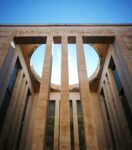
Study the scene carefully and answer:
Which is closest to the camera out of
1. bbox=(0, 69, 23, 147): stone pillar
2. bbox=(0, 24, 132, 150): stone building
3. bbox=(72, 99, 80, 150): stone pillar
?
bbox=(0, 24, 132, 150): stone building

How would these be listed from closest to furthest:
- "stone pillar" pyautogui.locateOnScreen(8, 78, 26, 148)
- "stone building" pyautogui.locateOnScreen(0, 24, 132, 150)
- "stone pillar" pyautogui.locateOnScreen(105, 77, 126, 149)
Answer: "stone building" pyautogui.locateOnScreen(0, 24, 132, 150)
"stone pillar" pyautogui.locateOnScreen(105, 77, 126, 149)
"stone pillar" pyautogui.locateOnScreen(8, 78, 26, 148)

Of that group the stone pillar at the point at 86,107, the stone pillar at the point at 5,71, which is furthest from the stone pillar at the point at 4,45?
the stone pillar at the point at 86,107

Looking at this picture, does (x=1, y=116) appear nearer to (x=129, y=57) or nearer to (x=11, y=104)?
(x=11, y=104)

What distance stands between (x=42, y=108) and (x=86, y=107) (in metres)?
2.31

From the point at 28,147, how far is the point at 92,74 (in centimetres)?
1030

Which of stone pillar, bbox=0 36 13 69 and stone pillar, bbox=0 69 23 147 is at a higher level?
stone pillar, bbox=0 36 13 69

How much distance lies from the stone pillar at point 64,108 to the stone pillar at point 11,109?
5.80 metres

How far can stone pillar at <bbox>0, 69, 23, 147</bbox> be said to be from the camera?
11.5m

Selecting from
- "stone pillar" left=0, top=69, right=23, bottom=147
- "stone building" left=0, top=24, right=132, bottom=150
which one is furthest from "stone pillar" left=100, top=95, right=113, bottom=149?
"stone pillar" left=0, top=69, right=23, bottom=147

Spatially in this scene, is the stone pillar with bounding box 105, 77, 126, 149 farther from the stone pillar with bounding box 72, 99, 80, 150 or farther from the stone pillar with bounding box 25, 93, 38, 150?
the stone pillar with bounding box 25, 93, 38, 150

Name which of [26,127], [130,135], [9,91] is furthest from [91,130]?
[26,127]

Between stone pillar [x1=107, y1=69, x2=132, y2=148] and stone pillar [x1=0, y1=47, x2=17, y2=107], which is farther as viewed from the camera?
stone pillar [x1=107, y1=69, x2=132, y2=148]

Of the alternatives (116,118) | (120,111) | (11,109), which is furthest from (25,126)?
(120,111)

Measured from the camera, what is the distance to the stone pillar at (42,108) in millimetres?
6875
